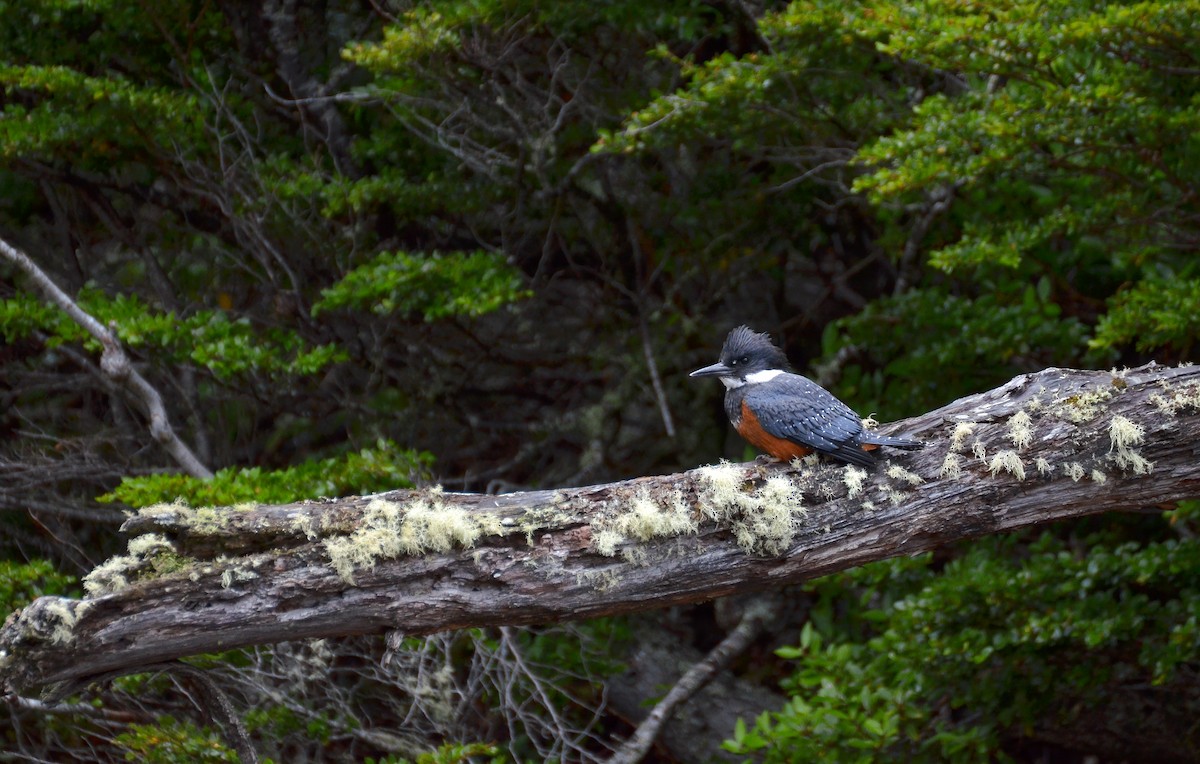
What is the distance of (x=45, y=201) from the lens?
6.04 m

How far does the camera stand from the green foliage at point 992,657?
4.34m

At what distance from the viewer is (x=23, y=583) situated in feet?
14.2

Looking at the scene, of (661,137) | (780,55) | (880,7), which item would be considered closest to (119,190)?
(661,137)

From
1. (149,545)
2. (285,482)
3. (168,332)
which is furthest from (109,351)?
(149,545)

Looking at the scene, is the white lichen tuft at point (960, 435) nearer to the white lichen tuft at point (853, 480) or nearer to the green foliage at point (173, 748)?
the white lichen tuft at point (853, 480)

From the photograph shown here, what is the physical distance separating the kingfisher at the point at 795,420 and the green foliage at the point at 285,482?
164 centimetres

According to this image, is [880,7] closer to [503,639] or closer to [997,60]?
[997,60]

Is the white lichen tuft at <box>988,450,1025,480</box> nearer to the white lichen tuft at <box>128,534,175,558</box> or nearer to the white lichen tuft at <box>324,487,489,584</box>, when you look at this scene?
the white lichen tuft at <box>324,487,489,584</box>

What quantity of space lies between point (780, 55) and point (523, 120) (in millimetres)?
1505

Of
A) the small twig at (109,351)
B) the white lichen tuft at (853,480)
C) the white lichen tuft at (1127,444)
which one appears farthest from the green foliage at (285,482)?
the white lichen tuft at (1127,444)

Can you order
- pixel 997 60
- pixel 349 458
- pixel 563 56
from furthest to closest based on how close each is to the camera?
pixel 563 56
pixel 349 458
pixel 997 60

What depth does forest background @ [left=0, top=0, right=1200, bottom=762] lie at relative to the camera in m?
4.25

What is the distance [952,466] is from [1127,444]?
45 cm

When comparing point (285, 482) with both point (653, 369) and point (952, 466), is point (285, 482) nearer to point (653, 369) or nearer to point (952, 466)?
point (653, 369)
